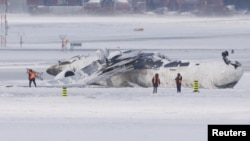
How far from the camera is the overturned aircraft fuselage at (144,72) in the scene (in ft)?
127

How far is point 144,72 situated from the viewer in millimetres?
40250

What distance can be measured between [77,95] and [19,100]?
3166 mm

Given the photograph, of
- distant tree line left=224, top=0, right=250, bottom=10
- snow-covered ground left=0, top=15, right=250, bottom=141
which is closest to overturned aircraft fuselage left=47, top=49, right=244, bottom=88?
snow-covered ground left=0, top=15, right=250, bottom=141

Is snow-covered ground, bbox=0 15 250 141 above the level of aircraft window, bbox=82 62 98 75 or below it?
below

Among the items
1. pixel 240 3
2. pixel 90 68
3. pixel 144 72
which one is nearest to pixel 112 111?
pixel 144 72

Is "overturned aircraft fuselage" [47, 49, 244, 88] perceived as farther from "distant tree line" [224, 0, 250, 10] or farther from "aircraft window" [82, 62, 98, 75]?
"distant tree line" [224, 0, 250, 10]

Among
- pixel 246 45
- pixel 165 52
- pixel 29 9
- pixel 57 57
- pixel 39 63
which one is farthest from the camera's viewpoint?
pixel 29 9

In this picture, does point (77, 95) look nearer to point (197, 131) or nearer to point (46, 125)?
point (46, 125)

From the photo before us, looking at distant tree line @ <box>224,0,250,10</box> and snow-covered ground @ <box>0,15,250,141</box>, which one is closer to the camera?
snow-covered ground @ <box>0,15,250,141</box>

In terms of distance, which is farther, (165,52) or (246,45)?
(246,45)

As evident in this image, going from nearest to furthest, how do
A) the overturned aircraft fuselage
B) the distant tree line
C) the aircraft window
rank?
the overturned aircraft fuselage
the aircraft window
the distant tree line

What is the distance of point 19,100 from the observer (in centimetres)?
3391

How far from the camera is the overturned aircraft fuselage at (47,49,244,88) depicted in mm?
38781

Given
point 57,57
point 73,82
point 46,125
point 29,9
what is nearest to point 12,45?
point 57,57
